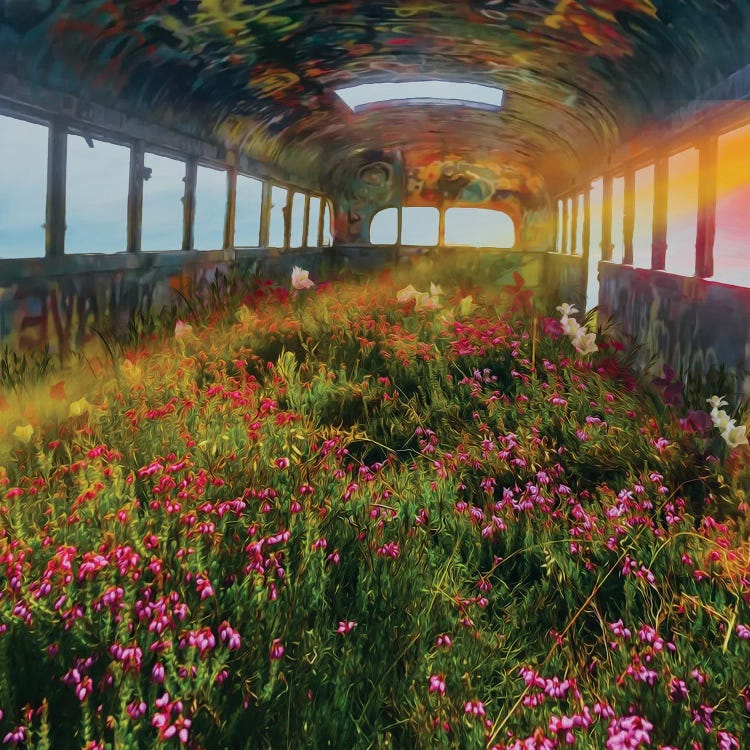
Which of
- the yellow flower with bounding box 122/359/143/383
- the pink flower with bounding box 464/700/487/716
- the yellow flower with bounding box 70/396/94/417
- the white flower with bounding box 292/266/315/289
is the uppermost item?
the white flower with bounding box 292/266/315/289

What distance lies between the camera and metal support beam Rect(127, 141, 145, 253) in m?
7.99

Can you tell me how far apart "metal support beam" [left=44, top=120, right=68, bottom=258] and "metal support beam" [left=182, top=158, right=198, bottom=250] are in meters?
3.03

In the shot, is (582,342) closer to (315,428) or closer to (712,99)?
(712,99)

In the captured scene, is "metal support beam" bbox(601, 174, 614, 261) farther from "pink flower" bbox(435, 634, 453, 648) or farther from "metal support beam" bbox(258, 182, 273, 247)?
"pink flower" bbox(435, 634, 453, 648)

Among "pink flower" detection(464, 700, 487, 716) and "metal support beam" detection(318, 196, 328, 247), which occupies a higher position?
"metal support beam" detection(318, 196, 328, 247)

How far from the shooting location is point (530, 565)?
11.7 ft

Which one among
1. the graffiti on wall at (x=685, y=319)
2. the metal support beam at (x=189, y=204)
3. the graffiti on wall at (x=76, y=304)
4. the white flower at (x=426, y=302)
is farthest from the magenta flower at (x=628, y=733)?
the metal support beam at (x=189, y=204)

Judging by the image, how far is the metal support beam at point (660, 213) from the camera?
26.1ft

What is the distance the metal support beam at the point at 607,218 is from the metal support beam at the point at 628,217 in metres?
1.05

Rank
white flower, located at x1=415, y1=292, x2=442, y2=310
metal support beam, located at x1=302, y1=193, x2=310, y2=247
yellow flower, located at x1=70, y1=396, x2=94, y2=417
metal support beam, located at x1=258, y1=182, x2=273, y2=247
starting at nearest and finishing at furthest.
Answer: yellow flower, located at x1=70, y1=396, x2=94, y2=417 → white flower, located at x1=415, y1=292, x2=442, y2=310 → metal support beam, located at x1=258, y1=182, x2=273, y2=247 → metal support beam, located at x1=302, y1=193, x2=310, y2=247

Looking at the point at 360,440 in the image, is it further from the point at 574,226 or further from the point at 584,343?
the point at 574,226

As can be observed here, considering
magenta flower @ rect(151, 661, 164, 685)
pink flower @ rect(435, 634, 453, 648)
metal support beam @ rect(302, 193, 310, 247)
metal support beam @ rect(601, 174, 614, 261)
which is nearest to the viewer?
magenta flower @ rect(151, 661, 164, 685)

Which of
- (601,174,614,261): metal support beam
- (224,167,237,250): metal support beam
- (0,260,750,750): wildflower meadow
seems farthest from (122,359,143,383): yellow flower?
(601,174,614,261): metal support beam

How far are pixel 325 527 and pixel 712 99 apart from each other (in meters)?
4.49
